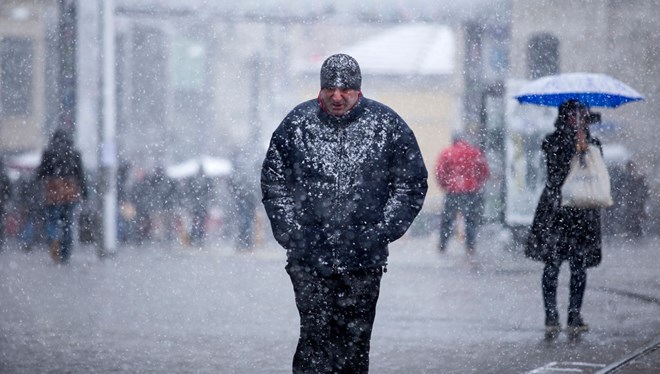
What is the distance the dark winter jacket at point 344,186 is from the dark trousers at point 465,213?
41.7 ft

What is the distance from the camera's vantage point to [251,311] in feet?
35.0

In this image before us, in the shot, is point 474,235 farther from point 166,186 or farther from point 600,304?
point 166,186

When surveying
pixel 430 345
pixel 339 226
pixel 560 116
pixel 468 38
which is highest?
pixel 468 38

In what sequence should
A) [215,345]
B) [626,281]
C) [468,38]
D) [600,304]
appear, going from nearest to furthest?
[215,345]
[600,304]
[626,281]
[468,38]

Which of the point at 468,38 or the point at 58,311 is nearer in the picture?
the point at 58,311

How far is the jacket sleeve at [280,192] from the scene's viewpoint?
5.50 m

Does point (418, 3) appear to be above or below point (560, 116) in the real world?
above

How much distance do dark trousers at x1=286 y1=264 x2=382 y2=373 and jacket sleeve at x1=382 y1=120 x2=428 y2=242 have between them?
0.25m

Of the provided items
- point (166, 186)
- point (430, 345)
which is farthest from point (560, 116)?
point (166, 186)

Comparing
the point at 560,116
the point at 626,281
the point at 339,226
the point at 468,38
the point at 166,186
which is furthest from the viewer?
the point at 166,186

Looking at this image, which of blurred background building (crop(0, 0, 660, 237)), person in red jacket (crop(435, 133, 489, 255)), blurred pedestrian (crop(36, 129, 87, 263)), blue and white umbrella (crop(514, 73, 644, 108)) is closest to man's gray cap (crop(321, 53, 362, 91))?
blue and white umbrella (crop(514, 73, 644, 108))

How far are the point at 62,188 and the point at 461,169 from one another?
205 inches

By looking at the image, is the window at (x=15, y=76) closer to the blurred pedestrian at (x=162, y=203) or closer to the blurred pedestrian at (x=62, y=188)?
the blurred pedestrian at (x=162, y=203)

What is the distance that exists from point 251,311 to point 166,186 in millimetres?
15556
